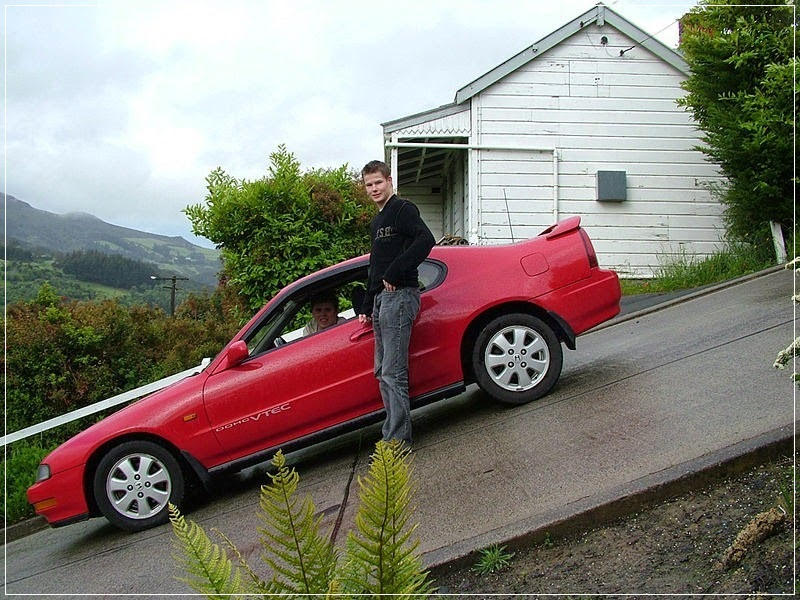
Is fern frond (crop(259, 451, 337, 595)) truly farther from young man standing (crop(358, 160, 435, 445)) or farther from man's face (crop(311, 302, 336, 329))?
man's face (crop(311, 302, 336, 329))

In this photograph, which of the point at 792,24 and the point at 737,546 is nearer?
the point at 737,546

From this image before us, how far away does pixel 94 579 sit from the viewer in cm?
504

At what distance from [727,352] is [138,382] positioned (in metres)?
6.39

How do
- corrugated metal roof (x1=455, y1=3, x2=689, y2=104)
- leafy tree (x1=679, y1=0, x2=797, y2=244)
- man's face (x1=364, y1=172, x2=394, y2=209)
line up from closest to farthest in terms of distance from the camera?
man's face (x1=364, y1=172, x2=394, y2=209)
leafy tree (x1=679, y1=0, x2=797, y2=244)
corrugated metal roof (x1=455, y1=3, x2=689, y2=104)

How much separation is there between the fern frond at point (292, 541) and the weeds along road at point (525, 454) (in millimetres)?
2584

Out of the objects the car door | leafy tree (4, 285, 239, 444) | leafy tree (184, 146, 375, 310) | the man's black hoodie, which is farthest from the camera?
leafy tree (184, 146, 375, 310)

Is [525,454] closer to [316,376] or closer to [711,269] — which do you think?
[316,376]

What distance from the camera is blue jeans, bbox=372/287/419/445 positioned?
573 centimetres

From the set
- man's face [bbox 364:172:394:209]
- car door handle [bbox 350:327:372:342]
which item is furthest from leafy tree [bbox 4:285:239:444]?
man's face [bbox 364:172:394:209]

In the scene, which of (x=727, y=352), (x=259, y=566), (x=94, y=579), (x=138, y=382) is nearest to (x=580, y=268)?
(x=727, y=352)

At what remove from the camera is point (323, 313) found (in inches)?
257

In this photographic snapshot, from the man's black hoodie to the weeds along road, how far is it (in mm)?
1305

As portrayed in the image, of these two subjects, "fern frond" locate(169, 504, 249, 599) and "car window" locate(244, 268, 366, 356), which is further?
"car window" locate(244, 268, 366, 356)

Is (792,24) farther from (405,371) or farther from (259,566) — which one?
(259,566)
